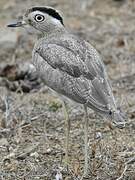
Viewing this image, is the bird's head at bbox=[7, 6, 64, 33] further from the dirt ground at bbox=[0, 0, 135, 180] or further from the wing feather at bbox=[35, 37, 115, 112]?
the dirt ground at bbox=[0, 0, 135, 180]

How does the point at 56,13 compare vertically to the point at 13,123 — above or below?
above

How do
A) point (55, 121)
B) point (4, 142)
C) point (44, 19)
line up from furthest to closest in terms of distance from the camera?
point (55, 121) → point (4, 142) → point (44, 19)

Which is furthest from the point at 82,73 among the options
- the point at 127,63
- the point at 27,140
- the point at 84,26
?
the point at 84,26

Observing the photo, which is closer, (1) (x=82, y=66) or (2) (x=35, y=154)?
(1) (x=82, y=66)

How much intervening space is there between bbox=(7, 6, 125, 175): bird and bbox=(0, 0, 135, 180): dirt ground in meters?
0.17

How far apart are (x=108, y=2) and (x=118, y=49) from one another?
5.92ft

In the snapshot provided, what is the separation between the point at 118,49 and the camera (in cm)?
754

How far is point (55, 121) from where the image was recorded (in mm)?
5699

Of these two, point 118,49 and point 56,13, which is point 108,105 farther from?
point 118,49

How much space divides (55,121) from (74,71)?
1208mm

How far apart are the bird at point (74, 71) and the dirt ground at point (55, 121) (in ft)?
0.56

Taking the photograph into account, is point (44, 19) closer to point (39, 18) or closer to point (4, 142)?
point (39, 18)

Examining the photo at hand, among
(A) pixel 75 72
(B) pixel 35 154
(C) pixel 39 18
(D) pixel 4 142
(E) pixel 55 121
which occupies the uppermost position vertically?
(C) pixel 39 18

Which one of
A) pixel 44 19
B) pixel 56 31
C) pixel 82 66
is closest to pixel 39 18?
pixel 44 19
